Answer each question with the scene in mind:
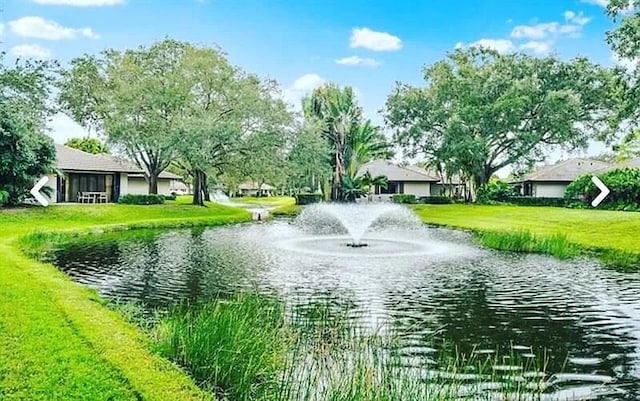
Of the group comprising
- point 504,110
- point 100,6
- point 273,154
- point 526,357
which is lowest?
point 526,357

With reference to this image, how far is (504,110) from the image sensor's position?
1516 inches

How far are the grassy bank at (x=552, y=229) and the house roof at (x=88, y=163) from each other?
18.5 metres

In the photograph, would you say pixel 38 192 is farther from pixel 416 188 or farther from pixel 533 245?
pixel 416 188

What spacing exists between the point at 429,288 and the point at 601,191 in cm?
2691

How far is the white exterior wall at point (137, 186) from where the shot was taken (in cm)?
4181

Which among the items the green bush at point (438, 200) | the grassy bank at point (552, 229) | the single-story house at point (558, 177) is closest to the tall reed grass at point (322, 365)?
the grassy bank at point (552, 229)

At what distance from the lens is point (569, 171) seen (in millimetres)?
45406

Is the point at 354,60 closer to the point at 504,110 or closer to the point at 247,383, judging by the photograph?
the point at 504,110

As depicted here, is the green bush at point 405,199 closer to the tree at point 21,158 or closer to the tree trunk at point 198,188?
the tree trunk at point 198,188

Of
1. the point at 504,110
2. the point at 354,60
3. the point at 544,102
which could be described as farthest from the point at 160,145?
the point at 544,102

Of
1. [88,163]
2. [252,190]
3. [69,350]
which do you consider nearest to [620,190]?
[88,163]

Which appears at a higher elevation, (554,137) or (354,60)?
(354,60)

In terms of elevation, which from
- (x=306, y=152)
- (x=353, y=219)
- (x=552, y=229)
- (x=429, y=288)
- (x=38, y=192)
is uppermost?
(x=306, y=152)

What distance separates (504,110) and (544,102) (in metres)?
2.57
